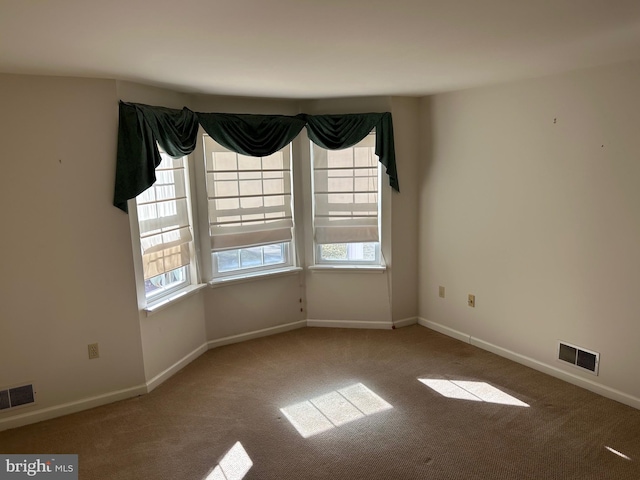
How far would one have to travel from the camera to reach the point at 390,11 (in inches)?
68.8

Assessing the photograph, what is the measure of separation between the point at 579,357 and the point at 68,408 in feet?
11.8

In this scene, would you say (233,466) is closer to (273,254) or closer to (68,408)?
(68,408)

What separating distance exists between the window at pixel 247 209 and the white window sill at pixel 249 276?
0.06 meters

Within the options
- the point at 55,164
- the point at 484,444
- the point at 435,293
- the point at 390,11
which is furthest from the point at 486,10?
the point at 435,293

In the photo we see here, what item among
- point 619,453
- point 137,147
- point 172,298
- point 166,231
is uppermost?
point 137,147

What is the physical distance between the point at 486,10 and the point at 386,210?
2663mm

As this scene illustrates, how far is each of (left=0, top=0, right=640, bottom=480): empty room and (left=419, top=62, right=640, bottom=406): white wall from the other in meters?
0.02

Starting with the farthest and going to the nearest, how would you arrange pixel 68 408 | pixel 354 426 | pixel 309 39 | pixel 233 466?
pixel 68 408
pixel 354 426
pixel 233 466
pixel 309 39

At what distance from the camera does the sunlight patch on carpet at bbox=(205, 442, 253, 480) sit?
2.45m

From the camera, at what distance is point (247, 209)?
422 cm

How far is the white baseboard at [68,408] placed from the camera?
2.97m

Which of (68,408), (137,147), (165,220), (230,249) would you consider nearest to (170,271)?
(165,220)

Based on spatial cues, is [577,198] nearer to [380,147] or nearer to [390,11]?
[380,147]

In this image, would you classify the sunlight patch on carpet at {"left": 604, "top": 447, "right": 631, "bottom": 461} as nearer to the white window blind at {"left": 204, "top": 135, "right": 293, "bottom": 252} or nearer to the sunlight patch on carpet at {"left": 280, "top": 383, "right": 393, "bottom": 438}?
the sunlight patch on carpet at {"left": 280, "top": 383, "right": 393, "bottom": 438}
